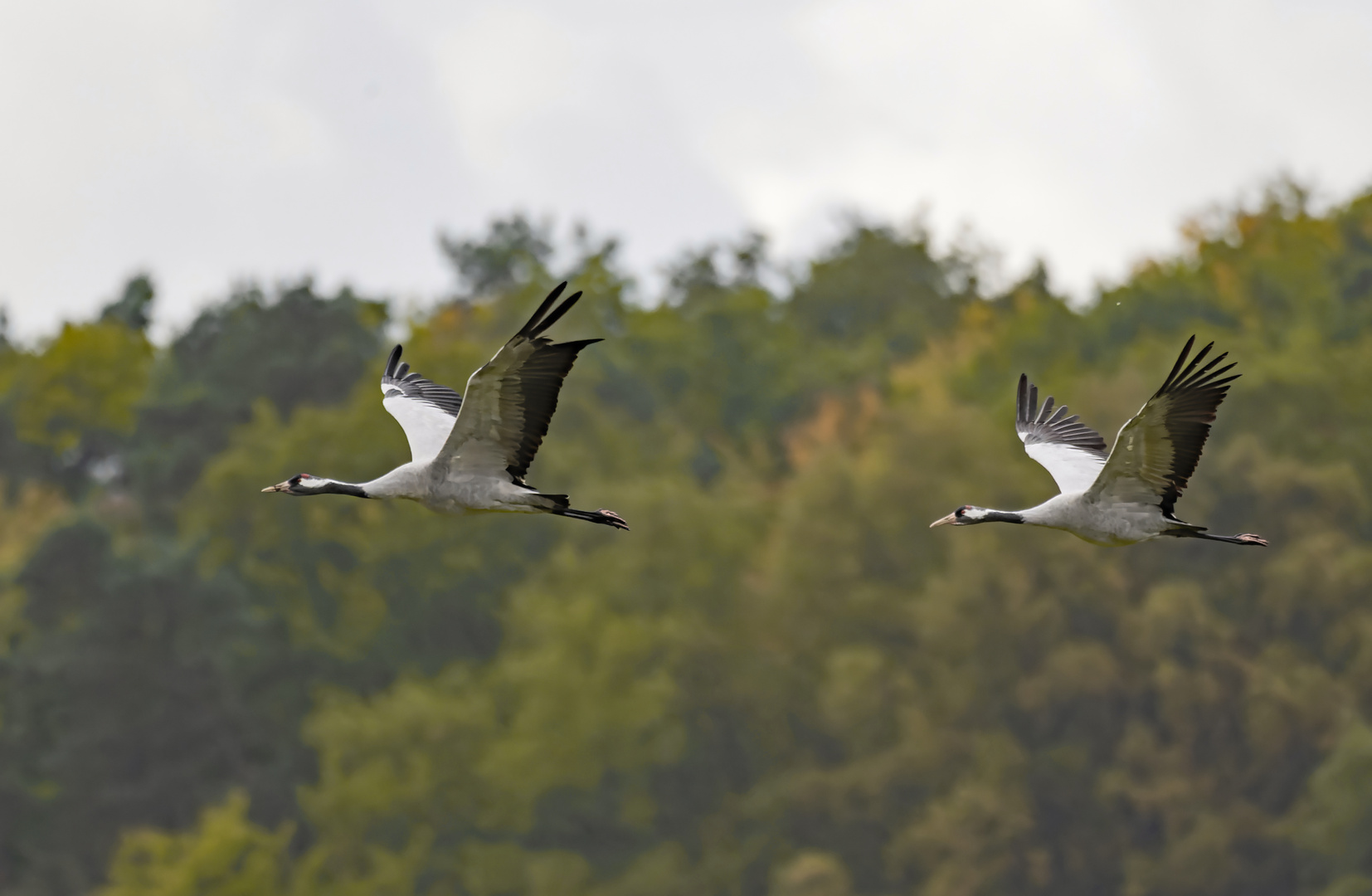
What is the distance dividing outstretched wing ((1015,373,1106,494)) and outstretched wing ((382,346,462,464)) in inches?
222

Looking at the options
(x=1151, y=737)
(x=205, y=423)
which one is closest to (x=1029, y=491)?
(x=1151, y=737)

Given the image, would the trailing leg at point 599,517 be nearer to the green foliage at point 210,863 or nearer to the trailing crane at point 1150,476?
the trailing crane at point 1150,476

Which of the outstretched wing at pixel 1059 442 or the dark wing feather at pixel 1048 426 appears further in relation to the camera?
the dark wing feather at pixel 1048 426

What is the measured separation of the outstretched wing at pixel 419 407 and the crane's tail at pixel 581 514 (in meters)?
1.50

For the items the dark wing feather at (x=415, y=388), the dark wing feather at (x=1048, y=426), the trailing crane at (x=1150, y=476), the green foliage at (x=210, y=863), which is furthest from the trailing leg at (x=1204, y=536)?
the green foliage at (x=210, y=863)

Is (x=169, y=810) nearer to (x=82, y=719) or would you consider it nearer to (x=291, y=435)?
(x=82, y=719)

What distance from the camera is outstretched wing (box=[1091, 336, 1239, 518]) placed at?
1861 centimetres

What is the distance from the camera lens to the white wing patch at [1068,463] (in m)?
21.6

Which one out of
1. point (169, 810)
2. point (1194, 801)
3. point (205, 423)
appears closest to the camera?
point (1194, 801)

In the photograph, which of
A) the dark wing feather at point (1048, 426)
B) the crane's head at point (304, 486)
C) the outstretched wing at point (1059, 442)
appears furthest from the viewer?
the dark wing feather at point (1048, 426)

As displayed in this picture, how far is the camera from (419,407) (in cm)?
2295

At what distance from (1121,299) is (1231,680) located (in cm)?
1801

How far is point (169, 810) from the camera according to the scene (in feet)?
202

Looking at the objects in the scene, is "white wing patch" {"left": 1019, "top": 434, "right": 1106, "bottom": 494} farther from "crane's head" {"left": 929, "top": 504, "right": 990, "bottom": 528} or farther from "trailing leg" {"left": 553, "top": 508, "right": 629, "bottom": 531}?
"trailing leg" {"left": 553, "top": 508, "right": 629, "bottom": 531}
